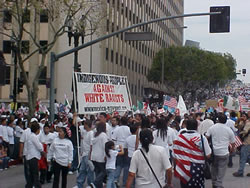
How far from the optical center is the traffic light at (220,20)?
56.0ft

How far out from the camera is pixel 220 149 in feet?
36.4

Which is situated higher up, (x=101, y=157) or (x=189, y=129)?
(x=189, y=129)

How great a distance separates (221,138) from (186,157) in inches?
88.1

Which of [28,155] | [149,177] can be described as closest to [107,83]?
[28,155]

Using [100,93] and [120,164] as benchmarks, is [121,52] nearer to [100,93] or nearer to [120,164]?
[100,93]

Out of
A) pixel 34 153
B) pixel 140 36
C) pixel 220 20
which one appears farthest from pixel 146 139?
pixel 140 36

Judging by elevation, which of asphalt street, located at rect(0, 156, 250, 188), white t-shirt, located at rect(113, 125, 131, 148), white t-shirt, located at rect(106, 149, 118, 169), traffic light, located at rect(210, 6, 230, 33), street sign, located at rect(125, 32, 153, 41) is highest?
traffic light, located at rect(210, 6, 230, 33)

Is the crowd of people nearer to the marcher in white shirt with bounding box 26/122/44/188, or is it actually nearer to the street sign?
the marcher in white shirt with bounding box 26/122/44/188

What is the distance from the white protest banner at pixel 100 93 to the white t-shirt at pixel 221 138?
3378 mm

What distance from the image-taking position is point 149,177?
21.9ft

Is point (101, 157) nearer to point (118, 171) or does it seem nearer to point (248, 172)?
point (118, 171)

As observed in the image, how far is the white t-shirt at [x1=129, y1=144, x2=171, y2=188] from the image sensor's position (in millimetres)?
6676

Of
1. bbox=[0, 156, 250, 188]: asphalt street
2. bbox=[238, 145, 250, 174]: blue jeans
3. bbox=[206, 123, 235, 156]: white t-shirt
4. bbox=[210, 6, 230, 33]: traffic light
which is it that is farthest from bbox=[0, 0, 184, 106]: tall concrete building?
bbox=[206, 123, 235, 156]: white t-shirt

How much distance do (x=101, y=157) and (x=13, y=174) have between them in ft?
17.9
